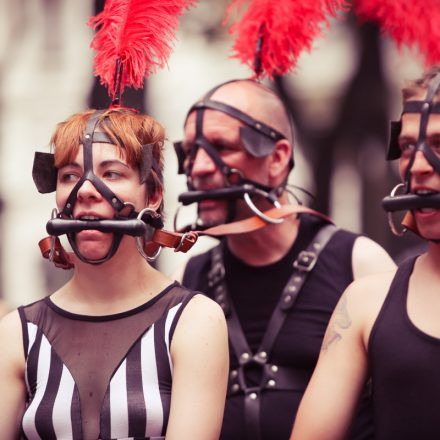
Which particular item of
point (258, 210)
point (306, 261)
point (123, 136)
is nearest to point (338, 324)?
point (123, 136)

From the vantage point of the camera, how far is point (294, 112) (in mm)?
10039

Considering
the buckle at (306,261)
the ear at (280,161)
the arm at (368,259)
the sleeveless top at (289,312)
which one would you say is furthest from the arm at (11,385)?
the ear at (280,161)

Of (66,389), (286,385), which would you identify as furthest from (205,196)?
(66,389)

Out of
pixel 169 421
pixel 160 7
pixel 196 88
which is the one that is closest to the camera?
pixel 169 421

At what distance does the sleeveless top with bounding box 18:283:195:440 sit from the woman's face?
0.26m

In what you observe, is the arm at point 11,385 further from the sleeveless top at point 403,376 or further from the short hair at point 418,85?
the short hair at point 418,85

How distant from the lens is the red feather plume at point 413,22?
575cm

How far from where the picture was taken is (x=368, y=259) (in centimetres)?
553

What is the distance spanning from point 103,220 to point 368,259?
1.60 metres

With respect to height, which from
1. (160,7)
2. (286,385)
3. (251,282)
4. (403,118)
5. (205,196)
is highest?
(160,7)

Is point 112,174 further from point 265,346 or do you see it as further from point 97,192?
point 265,346

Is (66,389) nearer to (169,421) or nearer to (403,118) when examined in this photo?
(169,421)

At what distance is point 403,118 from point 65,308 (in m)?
1.35

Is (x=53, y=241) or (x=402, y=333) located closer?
(x=402, y=333)
